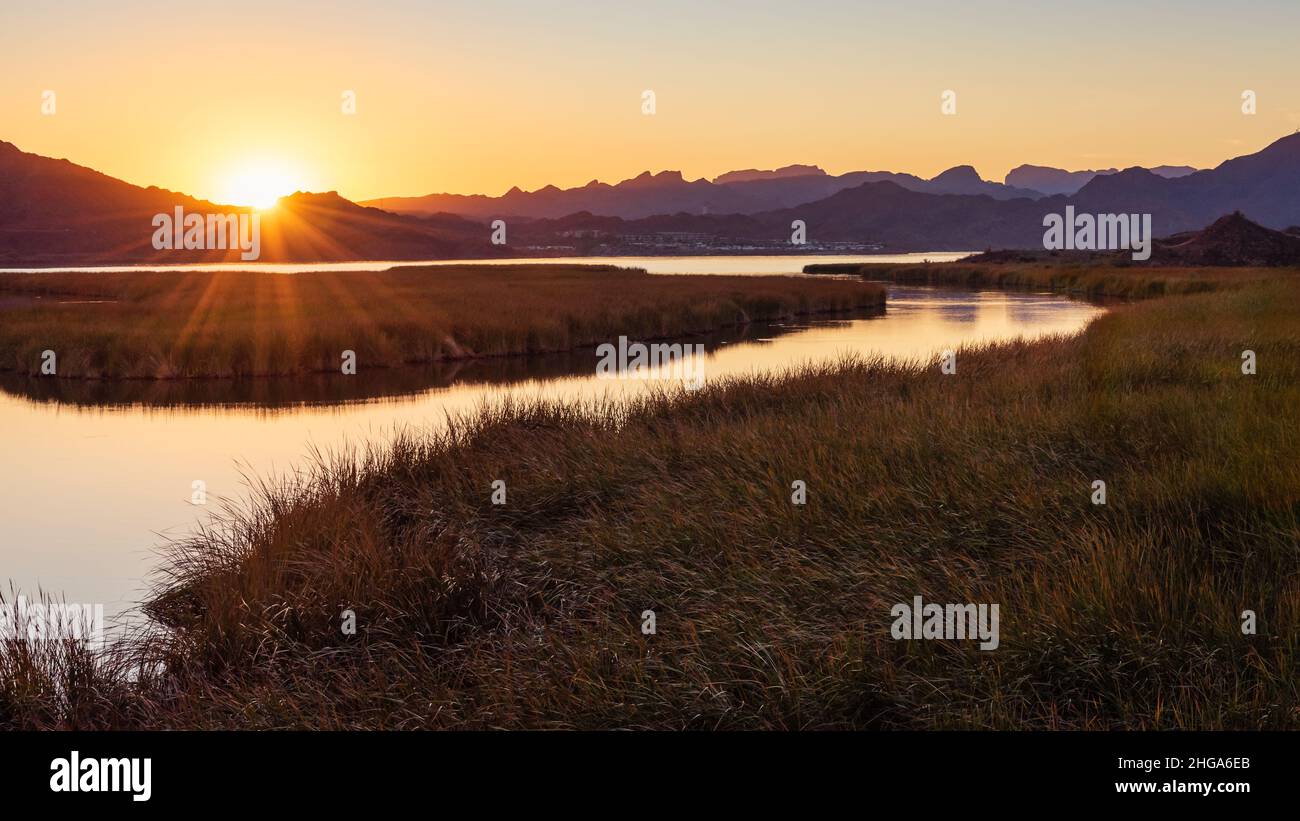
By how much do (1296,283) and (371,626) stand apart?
159 ft

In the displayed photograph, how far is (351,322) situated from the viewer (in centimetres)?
3675

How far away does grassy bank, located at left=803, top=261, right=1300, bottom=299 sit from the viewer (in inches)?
2282

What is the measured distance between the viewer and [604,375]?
31.4 m

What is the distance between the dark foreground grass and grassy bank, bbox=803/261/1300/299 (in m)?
46.8

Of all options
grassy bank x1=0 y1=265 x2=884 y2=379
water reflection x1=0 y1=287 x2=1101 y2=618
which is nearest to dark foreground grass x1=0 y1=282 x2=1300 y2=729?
water reflection x1=0 y1=287 x2=1101 y2=618

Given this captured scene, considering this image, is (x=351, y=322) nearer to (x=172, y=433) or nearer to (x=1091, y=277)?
(x=172, y=433)

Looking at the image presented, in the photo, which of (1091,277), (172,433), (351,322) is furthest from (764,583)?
(1091,277)

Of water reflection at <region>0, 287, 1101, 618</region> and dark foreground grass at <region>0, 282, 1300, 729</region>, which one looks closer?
dark foreground grass at <region>0, 282, 1300, 729</region>

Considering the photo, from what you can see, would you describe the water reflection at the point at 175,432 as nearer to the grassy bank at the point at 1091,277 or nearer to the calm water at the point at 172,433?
the calm water at the point at 172,433

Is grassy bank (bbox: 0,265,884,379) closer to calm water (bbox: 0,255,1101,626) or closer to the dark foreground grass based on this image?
calm water (bbox: 0,255,1101,626)

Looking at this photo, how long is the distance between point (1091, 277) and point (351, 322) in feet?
186
